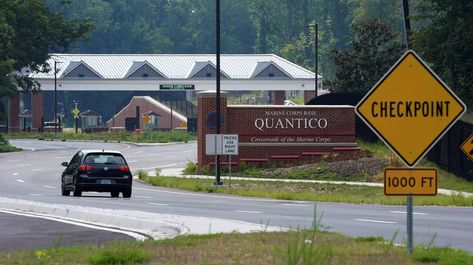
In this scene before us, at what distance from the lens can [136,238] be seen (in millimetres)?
19812

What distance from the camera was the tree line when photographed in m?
46.4

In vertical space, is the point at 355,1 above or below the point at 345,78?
above

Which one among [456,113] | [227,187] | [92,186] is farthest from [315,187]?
[456,113]

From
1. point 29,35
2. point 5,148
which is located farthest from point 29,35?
point 5,148

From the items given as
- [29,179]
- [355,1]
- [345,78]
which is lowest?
[29,179]

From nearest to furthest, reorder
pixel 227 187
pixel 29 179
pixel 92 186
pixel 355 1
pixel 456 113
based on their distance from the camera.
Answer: pixel 456 113, pixel 92 186, pixel 227 187, pixel 29 179, pixel 355 1

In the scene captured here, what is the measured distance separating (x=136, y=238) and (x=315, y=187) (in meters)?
26.8

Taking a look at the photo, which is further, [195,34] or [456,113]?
[195,34]

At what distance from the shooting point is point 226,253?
15945 mm

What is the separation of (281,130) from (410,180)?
42731 mm

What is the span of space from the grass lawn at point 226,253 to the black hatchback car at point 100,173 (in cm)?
2035

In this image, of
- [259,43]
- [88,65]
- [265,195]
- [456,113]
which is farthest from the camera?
[259,43]

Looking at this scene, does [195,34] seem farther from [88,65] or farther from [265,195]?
[265,195]

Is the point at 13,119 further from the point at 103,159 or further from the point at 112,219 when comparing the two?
the point at 112,219
